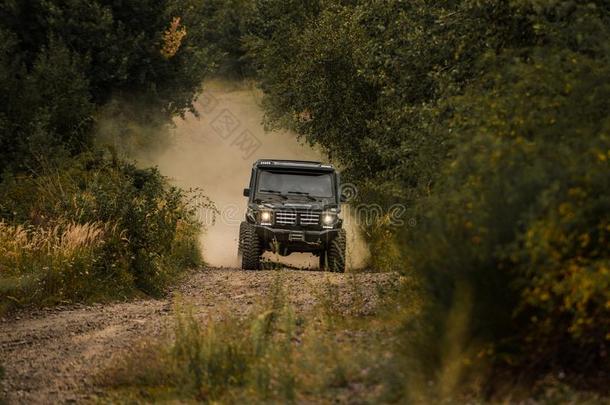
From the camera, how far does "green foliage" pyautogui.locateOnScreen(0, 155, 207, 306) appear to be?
13500 mm

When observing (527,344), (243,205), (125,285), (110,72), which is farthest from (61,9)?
(527,344)

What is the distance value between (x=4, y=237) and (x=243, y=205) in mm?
22661

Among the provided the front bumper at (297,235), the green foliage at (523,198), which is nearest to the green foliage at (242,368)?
the green foliage at (523,198)

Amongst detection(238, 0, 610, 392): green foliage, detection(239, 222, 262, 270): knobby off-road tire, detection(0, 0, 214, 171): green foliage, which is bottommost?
detection(238, 0, 610, 392): green foliage

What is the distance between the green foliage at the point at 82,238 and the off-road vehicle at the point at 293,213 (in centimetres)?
140

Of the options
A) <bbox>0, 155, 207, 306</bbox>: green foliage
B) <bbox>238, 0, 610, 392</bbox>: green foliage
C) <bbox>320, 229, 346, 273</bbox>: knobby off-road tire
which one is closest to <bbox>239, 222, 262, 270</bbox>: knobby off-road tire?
<bbox>0, 155, 207, 306</bbox>: green foliage

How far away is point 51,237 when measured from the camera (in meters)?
14.1

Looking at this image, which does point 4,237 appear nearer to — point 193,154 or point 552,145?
point 552,145

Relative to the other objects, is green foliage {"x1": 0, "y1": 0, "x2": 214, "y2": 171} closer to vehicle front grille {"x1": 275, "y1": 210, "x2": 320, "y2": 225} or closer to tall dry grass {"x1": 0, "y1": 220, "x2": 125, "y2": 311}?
vehicle front grille {"x1": 275, "y1": 210, "x2": 320, "y2": 225}

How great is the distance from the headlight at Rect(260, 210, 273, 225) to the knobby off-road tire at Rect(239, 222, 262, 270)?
8.9 inches

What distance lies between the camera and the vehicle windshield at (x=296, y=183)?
61.0 feet

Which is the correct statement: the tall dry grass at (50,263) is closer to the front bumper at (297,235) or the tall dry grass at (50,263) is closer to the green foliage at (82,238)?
the green foliage at (82,238)

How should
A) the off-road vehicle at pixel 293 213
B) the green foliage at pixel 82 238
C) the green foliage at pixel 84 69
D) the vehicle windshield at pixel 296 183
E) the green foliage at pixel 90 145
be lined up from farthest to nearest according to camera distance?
1. the green foliage at pixel 84 69
2. the vehicle windshield at pixel 296 183
3. the off-road vehicle at pixel 293 213
4. the green foliage at pixel 90 145
5. the green foliage at pixel 82 238

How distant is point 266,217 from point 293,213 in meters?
0.49
